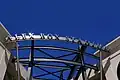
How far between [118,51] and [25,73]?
1003 cm

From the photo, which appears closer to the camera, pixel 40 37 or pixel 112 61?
pixel 40 37

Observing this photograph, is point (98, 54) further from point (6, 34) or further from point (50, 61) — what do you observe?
point (6, 34)

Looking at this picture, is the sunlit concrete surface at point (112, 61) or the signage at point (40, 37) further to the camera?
the sunlit concrete surface at point (112, 61)

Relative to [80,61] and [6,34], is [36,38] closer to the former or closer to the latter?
[6,34]

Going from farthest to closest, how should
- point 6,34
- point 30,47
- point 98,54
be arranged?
1. point 98,54
2. point 30,47
3. point 6,34

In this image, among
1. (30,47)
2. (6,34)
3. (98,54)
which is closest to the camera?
(6,34)

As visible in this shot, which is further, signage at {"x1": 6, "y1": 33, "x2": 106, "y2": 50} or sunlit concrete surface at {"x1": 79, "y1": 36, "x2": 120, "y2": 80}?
sunlit concrete surface at {"x1": 79, "y1": 36, "x2": 120, "y2": 80}

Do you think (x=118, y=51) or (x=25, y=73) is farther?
(x=25, y=73)

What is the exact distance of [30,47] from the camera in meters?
33.1

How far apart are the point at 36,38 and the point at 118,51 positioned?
8.10 meters

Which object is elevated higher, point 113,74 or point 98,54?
point 98,54

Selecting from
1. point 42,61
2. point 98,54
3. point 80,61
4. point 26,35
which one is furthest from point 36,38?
point 98,54

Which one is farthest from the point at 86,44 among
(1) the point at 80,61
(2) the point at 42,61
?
(2) the point at 42,61

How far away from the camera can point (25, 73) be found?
121ft
